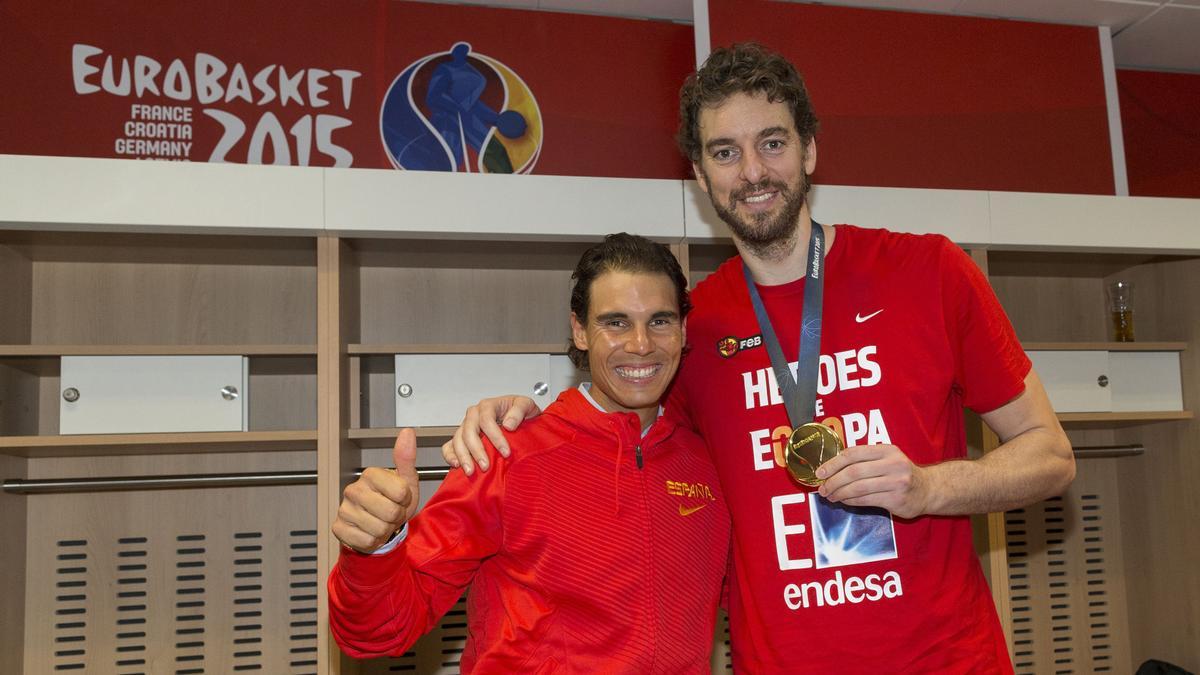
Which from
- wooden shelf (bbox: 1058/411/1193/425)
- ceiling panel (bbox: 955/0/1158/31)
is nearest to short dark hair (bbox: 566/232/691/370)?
wooden shelf (bbox: 1058/411/1193/425)

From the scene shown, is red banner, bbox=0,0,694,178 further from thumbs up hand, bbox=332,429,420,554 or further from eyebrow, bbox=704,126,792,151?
thumbs up hand, bbox=332,429,420,554

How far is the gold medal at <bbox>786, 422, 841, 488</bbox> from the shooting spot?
4.88 ft

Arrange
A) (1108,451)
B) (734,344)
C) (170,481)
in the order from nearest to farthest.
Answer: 1. (734,344)
2. (170,481)
3. (1108,451)

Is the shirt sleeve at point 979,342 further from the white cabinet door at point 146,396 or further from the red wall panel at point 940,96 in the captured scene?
the white cabinet door at point 146,396

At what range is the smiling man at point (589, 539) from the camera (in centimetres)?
150

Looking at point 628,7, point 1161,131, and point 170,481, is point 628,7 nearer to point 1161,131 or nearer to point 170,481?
point 170,481

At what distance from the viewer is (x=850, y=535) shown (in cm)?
163

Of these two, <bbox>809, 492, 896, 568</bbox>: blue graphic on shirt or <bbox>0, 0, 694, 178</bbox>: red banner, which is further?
<bbox>0, 0, 694, 178</bbox>: red banner

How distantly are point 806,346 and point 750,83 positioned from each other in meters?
0.51

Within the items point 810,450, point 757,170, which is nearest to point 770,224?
point 757,170

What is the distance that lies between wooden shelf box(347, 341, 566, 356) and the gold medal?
1577 millimetres

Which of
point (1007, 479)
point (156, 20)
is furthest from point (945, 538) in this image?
point (156, 20)

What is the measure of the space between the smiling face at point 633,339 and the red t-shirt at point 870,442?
169 millimetres

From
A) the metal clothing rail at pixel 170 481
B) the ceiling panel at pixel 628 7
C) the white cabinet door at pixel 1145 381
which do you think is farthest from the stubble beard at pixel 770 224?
the white cabinet door at pixel 1145 381
